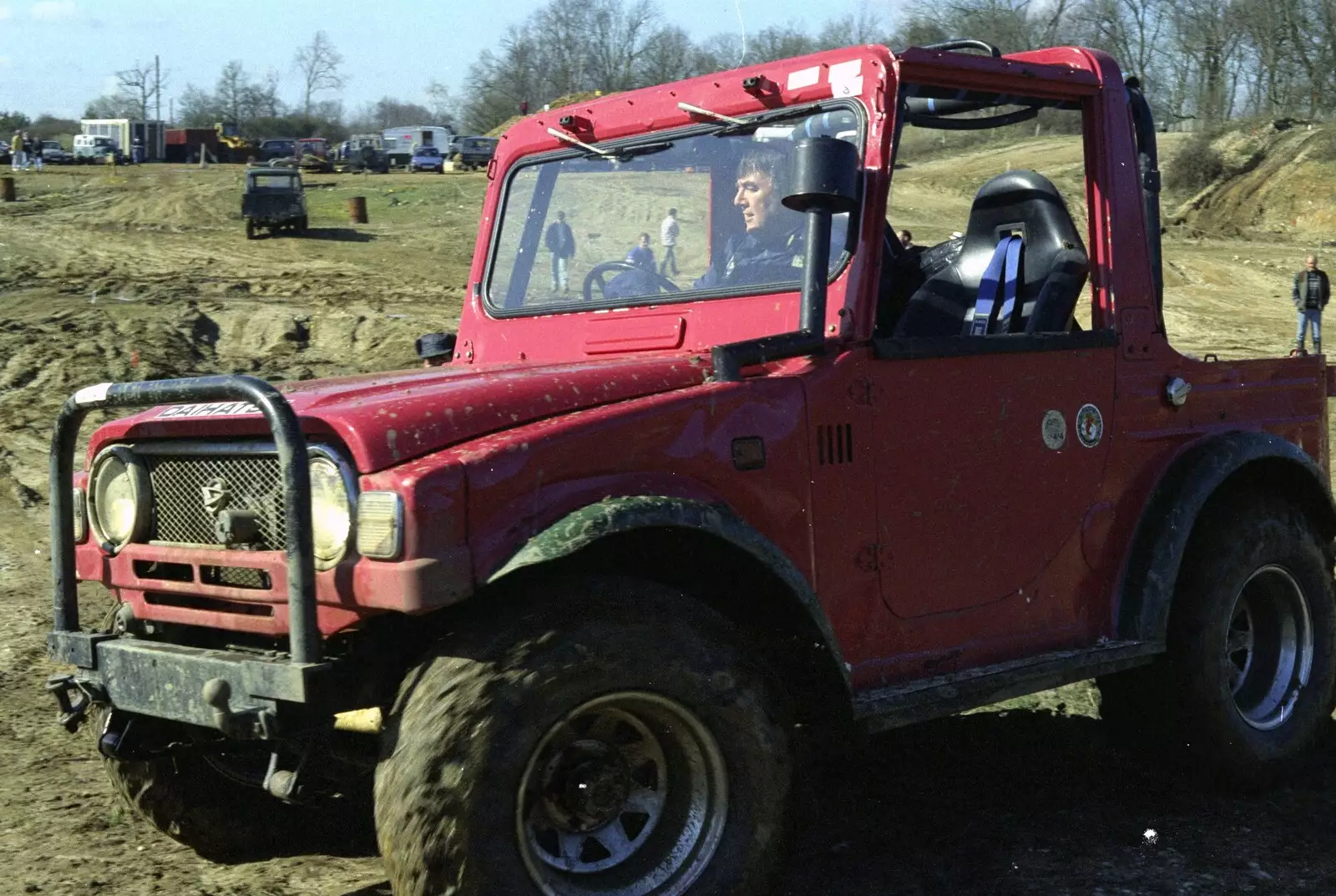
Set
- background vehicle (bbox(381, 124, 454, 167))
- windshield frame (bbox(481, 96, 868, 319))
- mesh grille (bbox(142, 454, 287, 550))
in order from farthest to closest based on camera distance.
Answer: background vehicle (bbox(381, 124, 454, 167))
windshield frame (bbox(481, 96, 868, 319))
mesh grille (bbox(142, 454, 287, 550))

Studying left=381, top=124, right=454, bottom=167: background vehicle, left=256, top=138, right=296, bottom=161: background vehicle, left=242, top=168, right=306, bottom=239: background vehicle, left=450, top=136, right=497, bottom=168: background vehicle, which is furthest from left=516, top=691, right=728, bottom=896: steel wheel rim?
left=256, top=138, right=296, bottom=161: background vehicle

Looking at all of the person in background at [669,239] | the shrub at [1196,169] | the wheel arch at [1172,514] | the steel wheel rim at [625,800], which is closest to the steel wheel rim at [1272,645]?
the wheel arch at [1172,514]

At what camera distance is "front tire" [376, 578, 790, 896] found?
316 centimetres

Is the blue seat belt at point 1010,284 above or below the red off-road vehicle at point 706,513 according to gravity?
above

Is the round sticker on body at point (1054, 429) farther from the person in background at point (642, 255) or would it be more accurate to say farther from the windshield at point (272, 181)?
the windshield at point (272, 181)

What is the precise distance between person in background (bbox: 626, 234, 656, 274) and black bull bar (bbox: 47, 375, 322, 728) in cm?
157

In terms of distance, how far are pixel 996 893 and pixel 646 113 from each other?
8.28 feet

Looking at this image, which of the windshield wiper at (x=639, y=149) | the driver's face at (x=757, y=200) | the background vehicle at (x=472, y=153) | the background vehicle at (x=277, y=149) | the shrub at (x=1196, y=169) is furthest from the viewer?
the background vehicle at (x=277, y=149)

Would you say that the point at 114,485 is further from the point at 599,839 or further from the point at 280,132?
the point at 280,132

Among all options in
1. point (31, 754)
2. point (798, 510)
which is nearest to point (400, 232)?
point (31, 754)

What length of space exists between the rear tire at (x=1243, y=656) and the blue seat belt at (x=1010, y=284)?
100cm

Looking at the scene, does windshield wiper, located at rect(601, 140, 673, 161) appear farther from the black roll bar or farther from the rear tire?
the rear tire

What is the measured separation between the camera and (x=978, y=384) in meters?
4.35

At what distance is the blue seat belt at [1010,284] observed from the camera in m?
4.68
